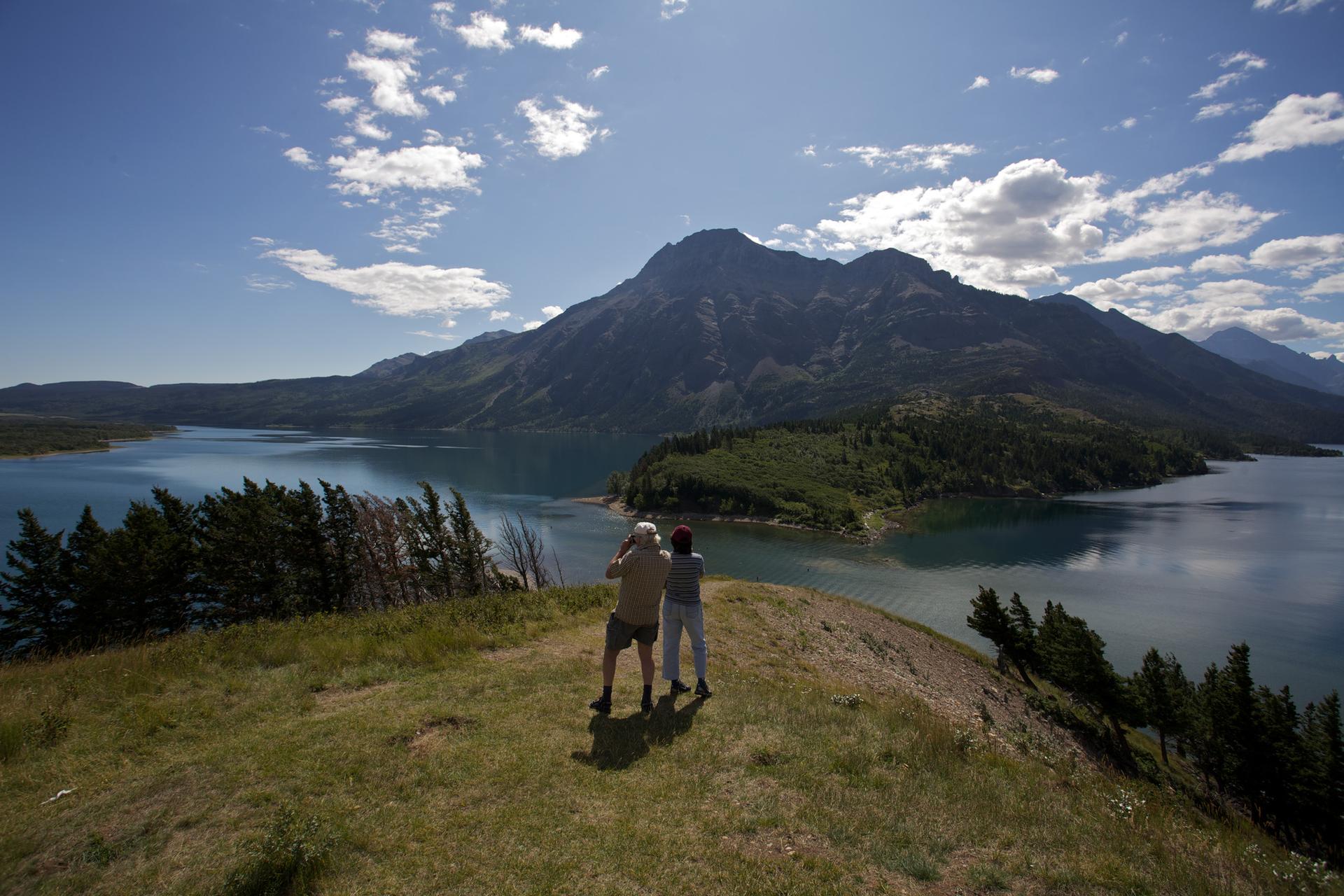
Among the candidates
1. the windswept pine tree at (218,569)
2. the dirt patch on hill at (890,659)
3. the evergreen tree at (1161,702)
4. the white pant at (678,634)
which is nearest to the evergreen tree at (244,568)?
the windswept pine tree at (218,569)

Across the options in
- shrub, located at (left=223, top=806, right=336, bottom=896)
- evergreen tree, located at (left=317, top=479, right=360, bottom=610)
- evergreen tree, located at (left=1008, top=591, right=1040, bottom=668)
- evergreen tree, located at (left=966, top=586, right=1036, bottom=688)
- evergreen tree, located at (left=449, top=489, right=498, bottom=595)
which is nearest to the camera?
shrub, located at (left=223, top=806, right=336, bottom=896)

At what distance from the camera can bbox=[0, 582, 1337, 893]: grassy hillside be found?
18.9ft

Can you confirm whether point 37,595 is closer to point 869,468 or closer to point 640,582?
point 640,582

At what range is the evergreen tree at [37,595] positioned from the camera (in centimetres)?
3112

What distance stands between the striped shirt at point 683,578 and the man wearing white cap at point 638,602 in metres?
0.69

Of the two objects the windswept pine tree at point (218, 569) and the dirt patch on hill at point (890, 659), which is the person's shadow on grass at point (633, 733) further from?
the windswept pine tree at point (218, 569)

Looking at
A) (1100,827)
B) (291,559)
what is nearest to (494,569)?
(291,559)

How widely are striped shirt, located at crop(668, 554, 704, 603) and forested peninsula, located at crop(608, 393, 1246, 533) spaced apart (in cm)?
8967

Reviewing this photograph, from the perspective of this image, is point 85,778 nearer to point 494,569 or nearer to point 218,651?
point 218,651

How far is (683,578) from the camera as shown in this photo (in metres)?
10.6

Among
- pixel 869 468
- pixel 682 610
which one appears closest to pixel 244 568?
pixel 682 610

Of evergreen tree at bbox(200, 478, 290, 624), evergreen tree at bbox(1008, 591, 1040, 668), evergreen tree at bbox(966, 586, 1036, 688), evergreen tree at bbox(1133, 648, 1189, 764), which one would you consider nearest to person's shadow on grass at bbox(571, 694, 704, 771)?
evergreen tree at bbox(1133, 648, 1189, 764)

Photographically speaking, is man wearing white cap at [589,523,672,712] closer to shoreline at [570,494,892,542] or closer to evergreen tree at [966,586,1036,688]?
evergreen tree at [966,586,1036,688]

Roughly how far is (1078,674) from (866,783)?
96.8ft
